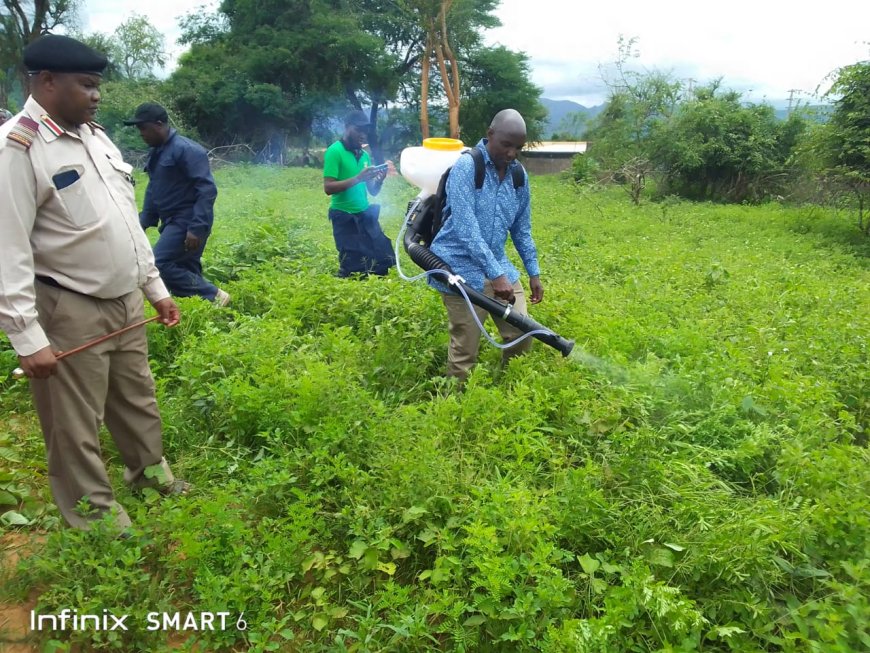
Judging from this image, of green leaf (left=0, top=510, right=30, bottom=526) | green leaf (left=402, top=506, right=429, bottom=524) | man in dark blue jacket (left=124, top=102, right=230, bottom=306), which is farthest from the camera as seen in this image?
man in dark blue jacket (left=124, top=102, right=230, bottom=306)

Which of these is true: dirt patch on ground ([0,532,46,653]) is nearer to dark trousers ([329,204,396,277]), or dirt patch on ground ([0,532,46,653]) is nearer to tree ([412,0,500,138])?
dark trousers ([329,204,396,277])

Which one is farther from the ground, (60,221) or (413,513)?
(60,221)

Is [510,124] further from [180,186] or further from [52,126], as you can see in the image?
[180,186]

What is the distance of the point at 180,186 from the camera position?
16.2ft

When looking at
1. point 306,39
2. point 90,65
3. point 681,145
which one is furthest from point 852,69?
point 306,39

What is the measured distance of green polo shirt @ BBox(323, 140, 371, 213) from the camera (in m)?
5.65

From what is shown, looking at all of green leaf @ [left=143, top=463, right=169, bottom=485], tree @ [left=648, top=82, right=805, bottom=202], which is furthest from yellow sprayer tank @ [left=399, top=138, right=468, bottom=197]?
tree @ [left=648, top=82, right=805, bottom=202]

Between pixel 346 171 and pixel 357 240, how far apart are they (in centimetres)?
69

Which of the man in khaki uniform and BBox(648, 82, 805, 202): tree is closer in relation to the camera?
the man in khaki uniform

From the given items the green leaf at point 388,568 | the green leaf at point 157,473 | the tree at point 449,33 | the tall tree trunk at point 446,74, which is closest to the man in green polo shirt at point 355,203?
the green leaf at point 157,473

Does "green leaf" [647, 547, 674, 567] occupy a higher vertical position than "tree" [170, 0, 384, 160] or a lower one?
lower

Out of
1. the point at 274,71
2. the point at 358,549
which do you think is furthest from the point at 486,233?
the point at 274,71

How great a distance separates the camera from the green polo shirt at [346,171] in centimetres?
565

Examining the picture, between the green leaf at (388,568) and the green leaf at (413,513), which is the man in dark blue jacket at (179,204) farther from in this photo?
the green leaf at (388,568)
